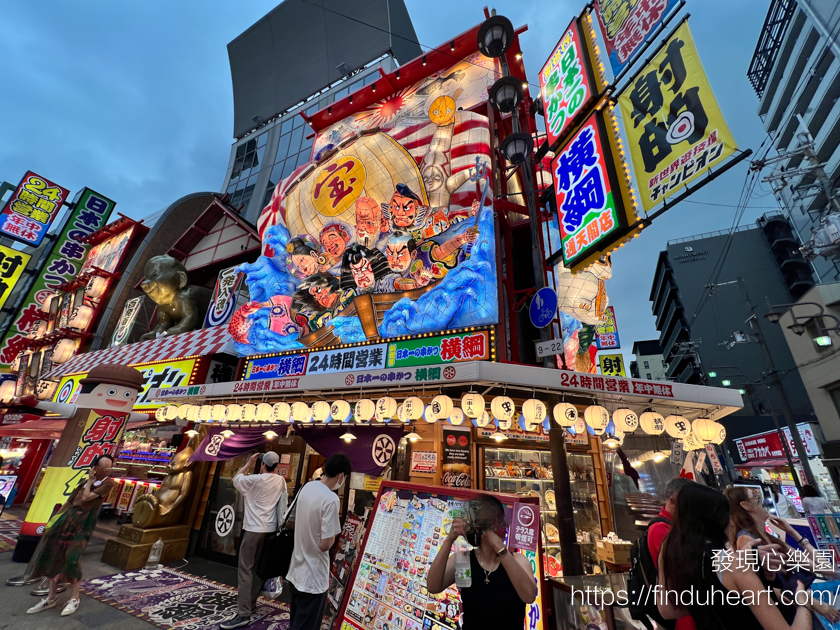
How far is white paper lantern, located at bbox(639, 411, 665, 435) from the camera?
24.4 ft

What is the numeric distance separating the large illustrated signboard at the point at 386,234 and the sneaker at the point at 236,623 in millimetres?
6212

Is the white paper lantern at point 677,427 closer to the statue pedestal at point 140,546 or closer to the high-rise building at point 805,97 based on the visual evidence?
the statue pedestal at point 140,546

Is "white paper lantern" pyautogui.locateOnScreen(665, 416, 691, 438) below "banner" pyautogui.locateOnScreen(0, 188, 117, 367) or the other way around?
below

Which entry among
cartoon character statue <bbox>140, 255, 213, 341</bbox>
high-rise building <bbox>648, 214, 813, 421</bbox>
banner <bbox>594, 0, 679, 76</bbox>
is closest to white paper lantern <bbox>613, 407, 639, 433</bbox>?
banner <bbox>594, 0, 679, 76</bbox>

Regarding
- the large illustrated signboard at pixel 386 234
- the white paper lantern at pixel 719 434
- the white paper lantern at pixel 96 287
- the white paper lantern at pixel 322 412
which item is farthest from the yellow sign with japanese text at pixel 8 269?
the white paper lantern at pixel 719 434

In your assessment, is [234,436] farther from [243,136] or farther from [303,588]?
[243,136]

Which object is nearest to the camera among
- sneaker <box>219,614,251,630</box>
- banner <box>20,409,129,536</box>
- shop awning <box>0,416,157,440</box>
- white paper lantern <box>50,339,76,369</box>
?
sneaker <box>219,614,251,630</box>

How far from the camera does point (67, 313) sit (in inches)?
781

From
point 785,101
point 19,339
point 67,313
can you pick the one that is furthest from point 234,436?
point 785,101

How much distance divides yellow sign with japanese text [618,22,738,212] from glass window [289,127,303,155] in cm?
2432

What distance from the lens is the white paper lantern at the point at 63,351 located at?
18.6m

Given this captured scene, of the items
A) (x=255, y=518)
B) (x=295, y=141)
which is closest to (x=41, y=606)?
(x=255, y=518)

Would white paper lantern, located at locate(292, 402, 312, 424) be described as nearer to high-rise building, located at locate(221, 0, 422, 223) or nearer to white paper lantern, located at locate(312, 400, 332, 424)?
white paper lantern, located at locate(312, 400, 332, 424)

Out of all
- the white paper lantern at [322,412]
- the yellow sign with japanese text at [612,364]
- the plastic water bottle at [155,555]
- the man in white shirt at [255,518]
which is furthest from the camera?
the yellow sign with japanese text at [612,364]
